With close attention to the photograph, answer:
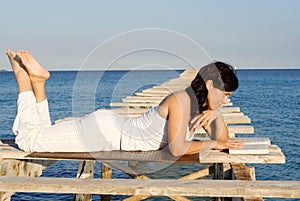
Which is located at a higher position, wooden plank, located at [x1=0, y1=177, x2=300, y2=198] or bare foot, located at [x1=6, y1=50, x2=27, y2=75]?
bare foot, located at [x1=6, y1=50, x2=27, y2=75]

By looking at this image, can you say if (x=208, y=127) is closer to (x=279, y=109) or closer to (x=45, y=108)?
(x=45, y=108)

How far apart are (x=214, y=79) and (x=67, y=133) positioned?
1.51 m

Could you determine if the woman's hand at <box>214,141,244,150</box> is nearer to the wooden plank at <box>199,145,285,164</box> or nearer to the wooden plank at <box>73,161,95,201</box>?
the wooden plank at <box>199,145,285,164</box>

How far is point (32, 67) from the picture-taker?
16.1 ft

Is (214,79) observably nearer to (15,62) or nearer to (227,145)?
(227,145)

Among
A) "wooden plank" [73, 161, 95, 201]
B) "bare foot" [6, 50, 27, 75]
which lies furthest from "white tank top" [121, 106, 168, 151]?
"wooden plank" [73, 161, 95, 201]

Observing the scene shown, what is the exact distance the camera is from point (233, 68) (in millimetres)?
4465

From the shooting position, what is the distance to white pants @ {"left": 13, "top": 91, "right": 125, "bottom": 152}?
15.6ft

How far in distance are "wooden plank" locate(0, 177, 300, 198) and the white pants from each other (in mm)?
1157

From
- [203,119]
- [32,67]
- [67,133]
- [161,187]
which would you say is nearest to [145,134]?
[203,119]

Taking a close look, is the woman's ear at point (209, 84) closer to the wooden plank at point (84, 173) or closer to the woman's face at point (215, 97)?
the woman's face at point (215, 97)

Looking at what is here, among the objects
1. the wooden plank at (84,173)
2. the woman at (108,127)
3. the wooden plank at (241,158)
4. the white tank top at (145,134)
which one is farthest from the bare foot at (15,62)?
the wooden plank at (241,158)

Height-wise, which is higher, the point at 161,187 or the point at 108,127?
the point at 108,127

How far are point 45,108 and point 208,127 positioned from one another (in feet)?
5.50
